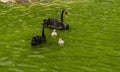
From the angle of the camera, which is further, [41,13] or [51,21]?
[41,13]

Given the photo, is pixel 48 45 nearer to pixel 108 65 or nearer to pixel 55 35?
pixel 55 35

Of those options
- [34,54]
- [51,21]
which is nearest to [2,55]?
[34,54]

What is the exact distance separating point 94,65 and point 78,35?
633cm

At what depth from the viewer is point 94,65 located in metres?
19.0

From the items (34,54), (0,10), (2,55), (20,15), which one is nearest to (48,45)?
(34,54)

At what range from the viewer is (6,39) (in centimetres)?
2405

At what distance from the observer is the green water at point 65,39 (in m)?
19.1

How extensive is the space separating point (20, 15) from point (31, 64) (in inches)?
502

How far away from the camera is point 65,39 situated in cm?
2412

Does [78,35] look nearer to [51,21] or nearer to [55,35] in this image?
[55,35]

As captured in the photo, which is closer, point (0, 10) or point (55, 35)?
point (55, 35)

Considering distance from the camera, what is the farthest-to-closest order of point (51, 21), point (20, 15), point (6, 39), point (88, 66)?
point (20, 15) < point (51, 21) < point (6, 39) < point (88, 66)

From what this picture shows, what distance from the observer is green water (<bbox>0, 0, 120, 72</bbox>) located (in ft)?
62.6

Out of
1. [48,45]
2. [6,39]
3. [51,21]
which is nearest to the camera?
[48,45]
